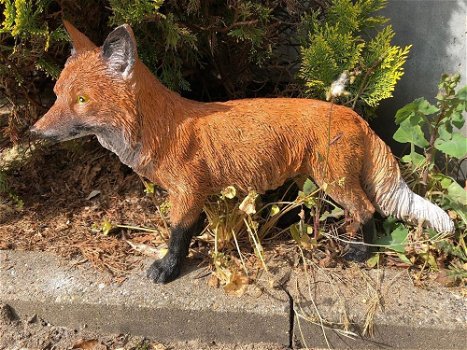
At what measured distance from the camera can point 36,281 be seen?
234 cm

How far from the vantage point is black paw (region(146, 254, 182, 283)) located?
7.43 feet

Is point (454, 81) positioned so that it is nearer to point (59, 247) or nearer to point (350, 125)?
point (350, 125)

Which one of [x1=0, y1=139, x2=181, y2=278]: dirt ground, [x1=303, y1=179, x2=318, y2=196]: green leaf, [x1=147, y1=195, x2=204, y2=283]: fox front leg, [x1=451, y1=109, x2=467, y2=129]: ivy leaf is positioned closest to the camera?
[x1=147, y1=195, x2=204, y2=283]: fox front leg

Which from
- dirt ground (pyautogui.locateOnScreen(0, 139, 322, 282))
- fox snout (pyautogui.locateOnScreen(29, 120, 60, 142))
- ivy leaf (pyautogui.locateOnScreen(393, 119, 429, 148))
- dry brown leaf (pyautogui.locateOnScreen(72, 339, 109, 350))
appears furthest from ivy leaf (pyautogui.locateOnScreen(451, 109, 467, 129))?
dry brown leaf (pyautogui.locateOnScreen(72, 339, 109, 350))

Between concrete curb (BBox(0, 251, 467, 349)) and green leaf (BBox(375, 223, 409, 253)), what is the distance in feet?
0.59

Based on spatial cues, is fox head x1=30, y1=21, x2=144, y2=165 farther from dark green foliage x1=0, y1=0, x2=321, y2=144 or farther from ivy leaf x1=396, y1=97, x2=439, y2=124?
ivy leaf x1=396, y1=97, x2=439, y2=124

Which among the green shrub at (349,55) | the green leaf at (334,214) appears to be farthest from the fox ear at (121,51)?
the green leaf at (334,214)

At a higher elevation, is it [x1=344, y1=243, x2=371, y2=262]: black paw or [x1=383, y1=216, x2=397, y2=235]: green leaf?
[x1=383, y1=216, x2=397, y2=235]: green leaf

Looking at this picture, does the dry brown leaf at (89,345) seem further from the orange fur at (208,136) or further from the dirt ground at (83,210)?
the orange fur at (208,136)

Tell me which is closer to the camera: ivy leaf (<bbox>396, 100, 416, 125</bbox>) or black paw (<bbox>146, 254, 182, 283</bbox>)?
black paw (<bbox>146, 254, 182, 283</bbox>)

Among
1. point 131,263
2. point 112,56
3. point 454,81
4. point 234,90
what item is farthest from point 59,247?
point 454,81

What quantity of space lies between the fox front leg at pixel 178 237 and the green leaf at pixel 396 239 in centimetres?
104

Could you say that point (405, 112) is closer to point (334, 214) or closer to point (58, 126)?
point (334, 214)

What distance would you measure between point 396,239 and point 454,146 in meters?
0.59
